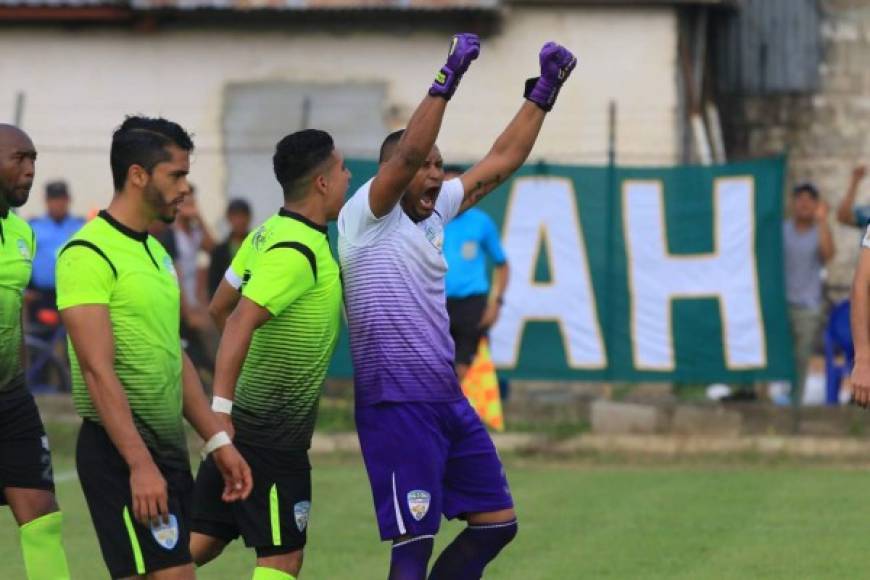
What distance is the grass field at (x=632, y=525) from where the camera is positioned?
33.7 feet

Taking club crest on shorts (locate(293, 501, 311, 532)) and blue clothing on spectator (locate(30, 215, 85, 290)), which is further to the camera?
blue clothing on spectator (locate(30, 215, 85, 290))

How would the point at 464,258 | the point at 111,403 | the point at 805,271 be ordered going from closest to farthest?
the point at 111,403, the point at 464,258, the point at 805,271

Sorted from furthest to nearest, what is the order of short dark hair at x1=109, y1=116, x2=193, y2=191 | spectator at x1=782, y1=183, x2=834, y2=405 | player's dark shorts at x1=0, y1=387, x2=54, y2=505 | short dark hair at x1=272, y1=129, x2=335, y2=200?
spectator at x1=782, y1=183, x2=834, y2=405 → player's dark shorts at x1=0, y1=387, x2=54, y2=505 → short dark hair at x1=272, y1=129, x2=335, y2=200 → short dark hair at x1=109, y1=116, x2=193, y2=191

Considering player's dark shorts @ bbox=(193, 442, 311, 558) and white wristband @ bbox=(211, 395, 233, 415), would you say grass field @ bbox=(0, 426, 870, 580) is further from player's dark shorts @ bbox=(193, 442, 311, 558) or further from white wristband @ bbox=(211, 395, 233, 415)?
white wristband @ bbox=(211, 395, 233, 415)

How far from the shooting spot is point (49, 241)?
1731cm

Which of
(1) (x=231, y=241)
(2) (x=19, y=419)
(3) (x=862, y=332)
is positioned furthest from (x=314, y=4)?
(2) (x=19, y=419)

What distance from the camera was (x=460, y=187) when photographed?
26.7 ft

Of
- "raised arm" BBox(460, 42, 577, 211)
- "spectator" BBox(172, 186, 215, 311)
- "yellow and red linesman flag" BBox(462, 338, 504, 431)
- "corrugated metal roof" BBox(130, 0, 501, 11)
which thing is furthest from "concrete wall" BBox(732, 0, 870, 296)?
"raised arm" BBox(460, 42, 577, 211)

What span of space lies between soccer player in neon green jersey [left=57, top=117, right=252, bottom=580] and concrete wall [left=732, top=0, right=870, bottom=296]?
52.9 feet

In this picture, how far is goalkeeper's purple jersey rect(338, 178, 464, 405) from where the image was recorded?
7.55 meters

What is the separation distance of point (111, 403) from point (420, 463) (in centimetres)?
142

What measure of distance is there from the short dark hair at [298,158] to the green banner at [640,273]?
9161 mm

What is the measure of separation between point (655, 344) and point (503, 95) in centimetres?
402

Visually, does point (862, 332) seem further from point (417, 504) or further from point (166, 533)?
point (166, 533)
